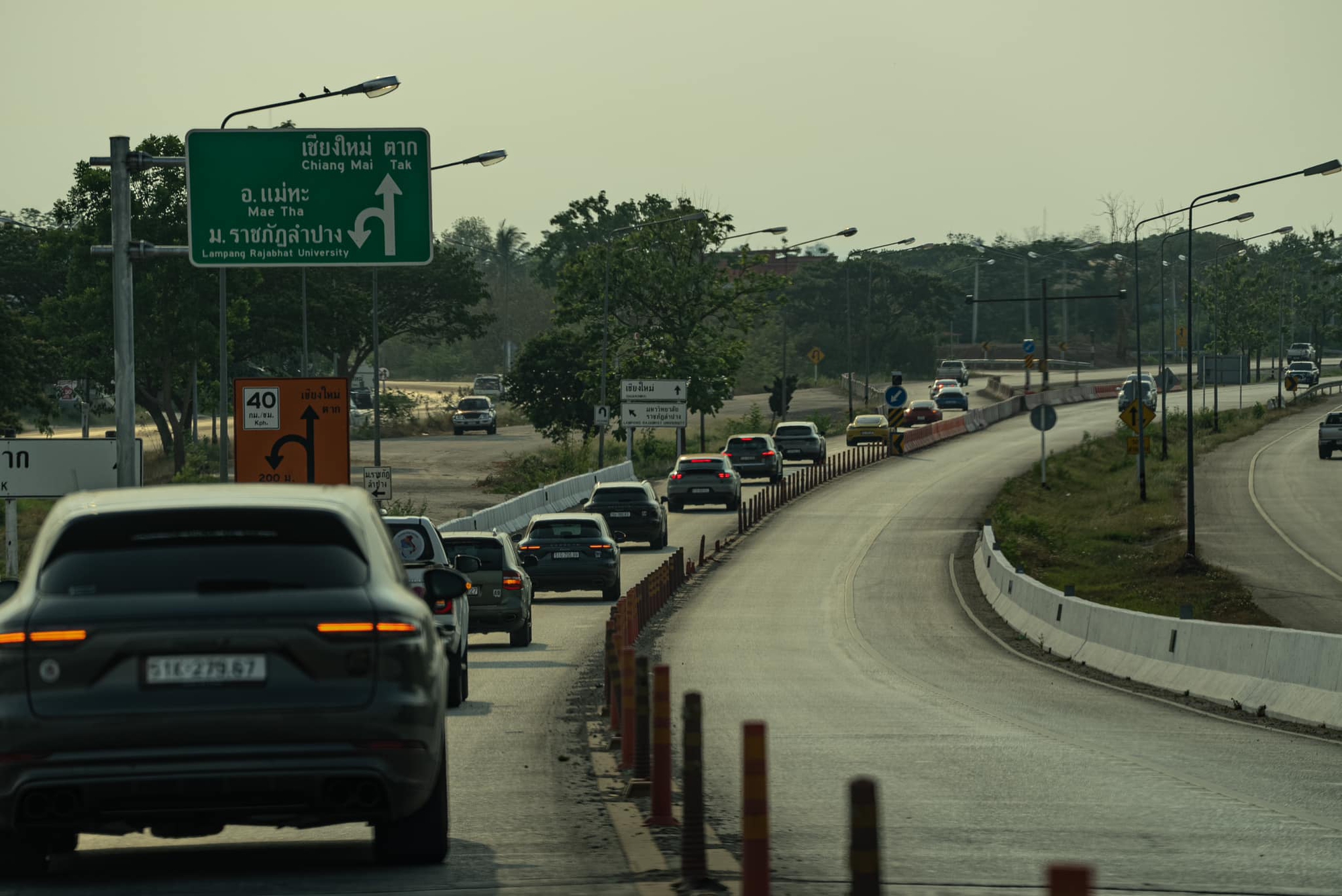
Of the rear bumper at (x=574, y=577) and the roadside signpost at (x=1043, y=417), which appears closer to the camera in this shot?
the rear bumper at (x=574, y=577)

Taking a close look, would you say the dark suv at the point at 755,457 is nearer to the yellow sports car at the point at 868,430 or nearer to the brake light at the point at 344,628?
the yellow sports car at the point at 868,430

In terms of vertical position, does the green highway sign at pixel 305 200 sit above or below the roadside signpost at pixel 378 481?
above

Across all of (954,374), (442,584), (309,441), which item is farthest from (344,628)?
(954,374)

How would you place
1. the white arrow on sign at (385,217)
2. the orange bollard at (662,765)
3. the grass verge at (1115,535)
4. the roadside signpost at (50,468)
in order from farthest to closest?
1. the grass verge at (1115,535)
2. the roadside signpost at (50,468)
3. the white arrow on sign at (385,217)
4. the orange bollard at (662,765)

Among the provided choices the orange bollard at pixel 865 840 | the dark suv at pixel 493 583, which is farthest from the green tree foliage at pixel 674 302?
the orange bollard at pixel 865 840

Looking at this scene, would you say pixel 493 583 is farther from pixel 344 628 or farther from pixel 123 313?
pixel 344 628

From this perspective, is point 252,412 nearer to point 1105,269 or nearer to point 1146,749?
point 1146,749

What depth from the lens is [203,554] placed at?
8.23m

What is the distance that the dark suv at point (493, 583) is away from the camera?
25750 mm

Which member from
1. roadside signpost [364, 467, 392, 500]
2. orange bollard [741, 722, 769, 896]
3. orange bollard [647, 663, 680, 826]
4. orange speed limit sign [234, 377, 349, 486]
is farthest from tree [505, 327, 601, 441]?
orange bollard [741, 722, 769, 896]

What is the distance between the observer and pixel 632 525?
48.1 meters

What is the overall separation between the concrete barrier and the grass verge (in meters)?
7.57

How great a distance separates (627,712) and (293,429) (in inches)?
509

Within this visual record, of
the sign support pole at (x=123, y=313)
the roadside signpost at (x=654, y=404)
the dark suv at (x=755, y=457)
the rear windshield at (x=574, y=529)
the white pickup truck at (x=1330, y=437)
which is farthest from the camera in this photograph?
the white pickup truck at (x=1330, y=437)
